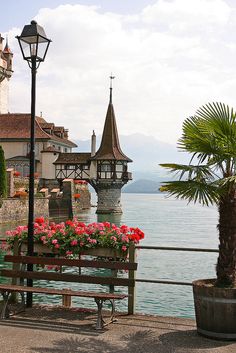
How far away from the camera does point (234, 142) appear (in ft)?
20.0

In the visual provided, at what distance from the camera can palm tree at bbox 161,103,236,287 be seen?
5934 mm

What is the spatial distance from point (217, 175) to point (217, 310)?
1.58 metres

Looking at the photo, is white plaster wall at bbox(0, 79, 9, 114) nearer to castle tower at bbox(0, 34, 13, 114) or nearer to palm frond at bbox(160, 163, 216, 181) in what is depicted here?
castle tower at bbox(0, 34, 13, 114)

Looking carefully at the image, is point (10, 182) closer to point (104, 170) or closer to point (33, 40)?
point (104, 170)

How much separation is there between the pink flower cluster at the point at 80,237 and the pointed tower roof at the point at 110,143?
172 feet

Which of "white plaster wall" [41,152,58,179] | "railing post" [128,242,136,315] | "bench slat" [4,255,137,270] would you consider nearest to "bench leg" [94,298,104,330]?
"bench slat" [4,255,137,270]

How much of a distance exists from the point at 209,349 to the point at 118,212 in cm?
5395

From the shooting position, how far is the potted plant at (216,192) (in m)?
5.79

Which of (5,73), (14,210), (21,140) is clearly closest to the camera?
(14,210)

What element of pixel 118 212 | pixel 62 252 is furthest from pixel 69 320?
pixel 118 212

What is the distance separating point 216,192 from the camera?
590 cm

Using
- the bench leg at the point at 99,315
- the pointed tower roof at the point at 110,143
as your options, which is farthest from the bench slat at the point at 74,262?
the pointed tower roof at the point at 110,143

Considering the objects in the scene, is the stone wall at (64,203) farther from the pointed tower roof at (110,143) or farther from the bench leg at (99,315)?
the bench leg at (99,315)

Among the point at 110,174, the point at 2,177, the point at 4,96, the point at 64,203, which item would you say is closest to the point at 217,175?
the point at 2,177
